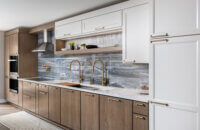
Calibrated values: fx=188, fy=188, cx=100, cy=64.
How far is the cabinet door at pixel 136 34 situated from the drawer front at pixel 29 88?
2.75 metres

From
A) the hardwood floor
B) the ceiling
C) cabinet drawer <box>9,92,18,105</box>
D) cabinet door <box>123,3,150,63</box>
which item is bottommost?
the hardwood floor

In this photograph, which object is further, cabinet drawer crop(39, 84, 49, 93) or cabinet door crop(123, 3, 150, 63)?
cabinet drawer crop(39, 84, 49, 93)

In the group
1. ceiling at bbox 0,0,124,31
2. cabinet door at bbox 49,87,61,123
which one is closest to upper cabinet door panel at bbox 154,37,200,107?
ceiling at bbox 0,0,124,31

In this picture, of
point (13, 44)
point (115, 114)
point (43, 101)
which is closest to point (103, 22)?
point (115, 114)

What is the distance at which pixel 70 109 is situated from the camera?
3553 mm

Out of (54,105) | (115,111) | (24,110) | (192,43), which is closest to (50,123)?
(54,105)

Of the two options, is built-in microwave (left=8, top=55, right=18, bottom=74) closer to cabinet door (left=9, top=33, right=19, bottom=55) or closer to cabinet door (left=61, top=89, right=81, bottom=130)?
cabinet door (left=9, top=33, right=19, bottom=55)

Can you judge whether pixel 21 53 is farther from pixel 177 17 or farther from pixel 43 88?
pixel 177 17

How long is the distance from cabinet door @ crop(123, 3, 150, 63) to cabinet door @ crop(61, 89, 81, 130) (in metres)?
1.20

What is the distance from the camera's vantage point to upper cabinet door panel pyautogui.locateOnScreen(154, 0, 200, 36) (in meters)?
1.97

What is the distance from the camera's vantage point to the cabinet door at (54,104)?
3.85 metres

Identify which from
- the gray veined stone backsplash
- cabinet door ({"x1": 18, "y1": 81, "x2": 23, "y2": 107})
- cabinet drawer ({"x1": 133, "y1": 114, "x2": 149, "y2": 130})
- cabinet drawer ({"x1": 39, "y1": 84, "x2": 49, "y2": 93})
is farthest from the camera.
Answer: cabinet door ({"x1": 18, "y1": 81, "x2": 23, "y2": 107})

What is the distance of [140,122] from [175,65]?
0.87 meters

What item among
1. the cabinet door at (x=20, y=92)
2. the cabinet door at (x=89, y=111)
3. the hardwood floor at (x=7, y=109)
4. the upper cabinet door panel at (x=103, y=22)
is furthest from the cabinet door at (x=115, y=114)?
the hardwood floor at (x=7, y=109)
